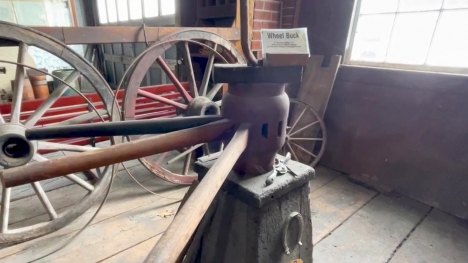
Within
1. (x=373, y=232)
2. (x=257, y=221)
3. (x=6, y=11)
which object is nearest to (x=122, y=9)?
(x=6, y=11)

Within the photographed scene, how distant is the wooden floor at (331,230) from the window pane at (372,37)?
84cm

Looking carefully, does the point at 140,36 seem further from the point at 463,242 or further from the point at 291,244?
the point at 463,242

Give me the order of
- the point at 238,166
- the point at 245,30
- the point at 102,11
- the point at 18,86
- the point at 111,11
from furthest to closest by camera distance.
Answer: the point at 102,11 → the point at 111,11 → the point at 18,86 → the point at 238,166 → the point at 245,30

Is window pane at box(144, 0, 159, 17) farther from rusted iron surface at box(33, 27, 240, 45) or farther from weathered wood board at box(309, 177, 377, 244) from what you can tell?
weathered wood board at box(309, 177, 377, 244)

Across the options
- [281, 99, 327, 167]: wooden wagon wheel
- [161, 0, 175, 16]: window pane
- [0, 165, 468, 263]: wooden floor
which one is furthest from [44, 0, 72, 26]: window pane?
[281, 99, 327, 167]: wooden wagon wheel

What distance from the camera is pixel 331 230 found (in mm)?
1388

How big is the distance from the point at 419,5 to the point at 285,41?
1414mm

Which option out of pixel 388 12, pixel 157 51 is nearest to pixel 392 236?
pixel 388 12

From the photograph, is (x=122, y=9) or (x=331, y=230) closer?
(x=331, y=230)

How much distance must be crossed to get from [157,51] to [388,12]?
1.36 m

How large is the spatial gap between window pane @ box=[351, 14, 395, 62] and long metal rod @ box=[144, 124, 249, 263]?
160 centimetres

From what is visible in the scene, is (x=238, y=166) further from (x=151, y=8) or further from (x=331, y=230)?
(x=151, y=8)

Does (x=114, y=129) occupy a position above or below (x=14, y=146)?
above

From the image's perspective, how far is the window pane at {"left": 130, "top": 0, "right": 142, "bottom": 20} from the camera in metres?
4.02
